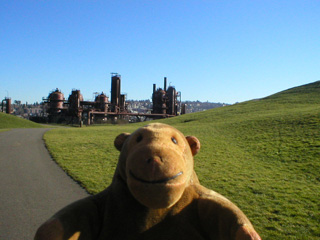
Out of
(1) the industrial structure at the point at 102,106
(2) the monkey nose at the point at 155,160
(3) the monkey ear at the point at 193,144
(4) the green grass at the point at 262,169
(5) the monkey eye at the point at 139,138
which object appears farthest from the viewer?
(1) the industrial structure at the point at 102,106

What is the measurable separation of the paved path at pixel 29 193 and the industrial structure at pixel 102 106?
1283 inches

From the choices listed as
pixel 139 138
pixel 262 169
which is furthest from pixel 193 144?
pixel 262 169

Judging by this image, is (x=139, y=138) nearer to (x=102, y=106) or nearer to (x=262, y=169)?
(x=262, y=169)

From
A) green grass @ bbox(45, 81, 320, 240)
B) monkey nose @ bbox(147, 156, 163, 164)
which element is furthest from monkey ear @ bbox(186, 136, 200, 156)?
green grass @ bbox(45, 81, 320, 240)

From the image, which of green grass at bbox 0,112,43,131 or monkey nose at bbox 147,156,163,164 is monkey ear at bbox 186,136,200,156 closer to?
monkey nose at bbox 147,156,163,164

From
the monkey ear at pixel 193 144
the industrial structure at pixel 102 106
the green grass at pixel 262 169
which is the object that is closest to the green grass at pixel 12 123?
the industrial structure at pixel 102 106

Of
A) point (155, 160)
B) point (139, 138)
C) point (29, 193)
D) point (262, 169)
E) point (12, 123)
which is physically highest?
point (139, 138)

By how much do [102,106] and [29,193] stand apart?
44.1m

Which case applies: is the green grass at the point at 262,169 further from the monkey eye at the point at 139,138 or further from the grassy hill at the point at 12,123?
the grassy hill at the point at 12,123

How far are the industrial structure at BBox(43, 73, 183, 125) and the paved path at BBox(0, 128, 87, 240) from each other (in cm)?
3258

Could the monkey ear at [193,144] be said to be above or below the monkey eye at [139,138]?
below

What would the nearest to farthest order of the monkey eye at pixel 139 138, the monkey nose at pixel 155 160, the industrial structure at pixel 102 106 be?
the monkey nose at pixel 155 160
the monkey eye at pixel 139 138
the industrial structure at pixel 102 106

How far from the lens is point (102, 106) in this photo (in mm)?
49875

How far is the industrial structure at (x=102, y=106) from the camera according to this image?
1790 inches
